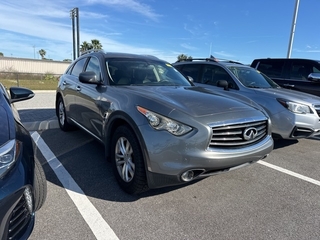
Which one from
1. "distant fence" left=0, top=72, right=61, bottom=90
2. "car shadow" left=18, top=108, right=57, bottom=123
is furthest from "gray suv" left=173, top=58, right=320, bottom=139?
"distant fence" left=0, top=72, right=61, bottom=90

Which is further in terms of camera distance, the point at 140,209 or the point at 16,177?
the point at 140,209

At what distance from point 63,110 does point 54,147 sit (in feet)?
3.71

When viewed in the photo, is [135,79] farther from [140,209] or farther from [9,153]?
[9,153]

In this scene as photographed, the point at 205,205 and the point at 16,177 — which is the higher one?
the point at 16,177

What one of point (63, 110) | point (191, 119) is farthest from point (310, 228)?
point (63, 110)

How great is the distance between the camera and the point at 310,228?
2.43 meters

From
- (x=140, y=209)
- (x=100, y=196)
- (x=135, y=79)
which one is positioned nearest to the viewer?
(x=140, y=209)

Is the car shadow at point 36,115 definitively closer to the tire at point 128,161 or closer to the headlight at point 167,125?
the tire at point 128,161

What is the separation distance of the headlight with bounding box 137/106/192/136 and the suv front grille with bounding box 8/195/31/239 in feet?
4.23

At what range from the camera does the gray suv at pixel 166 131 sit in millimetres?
2436

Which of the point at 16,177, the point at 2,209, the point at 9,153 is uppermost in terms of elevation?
the point at 9,153

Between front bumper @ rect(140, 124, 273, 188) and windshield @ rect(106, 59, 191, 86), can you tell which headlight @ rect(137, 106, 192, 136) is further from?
windshield @ rect(106, 59, 191, 86)

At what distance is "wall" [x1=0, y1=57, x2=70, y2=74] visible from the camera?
48.4 metres

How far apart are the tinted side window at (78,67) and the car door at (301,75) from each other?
5556 mm
